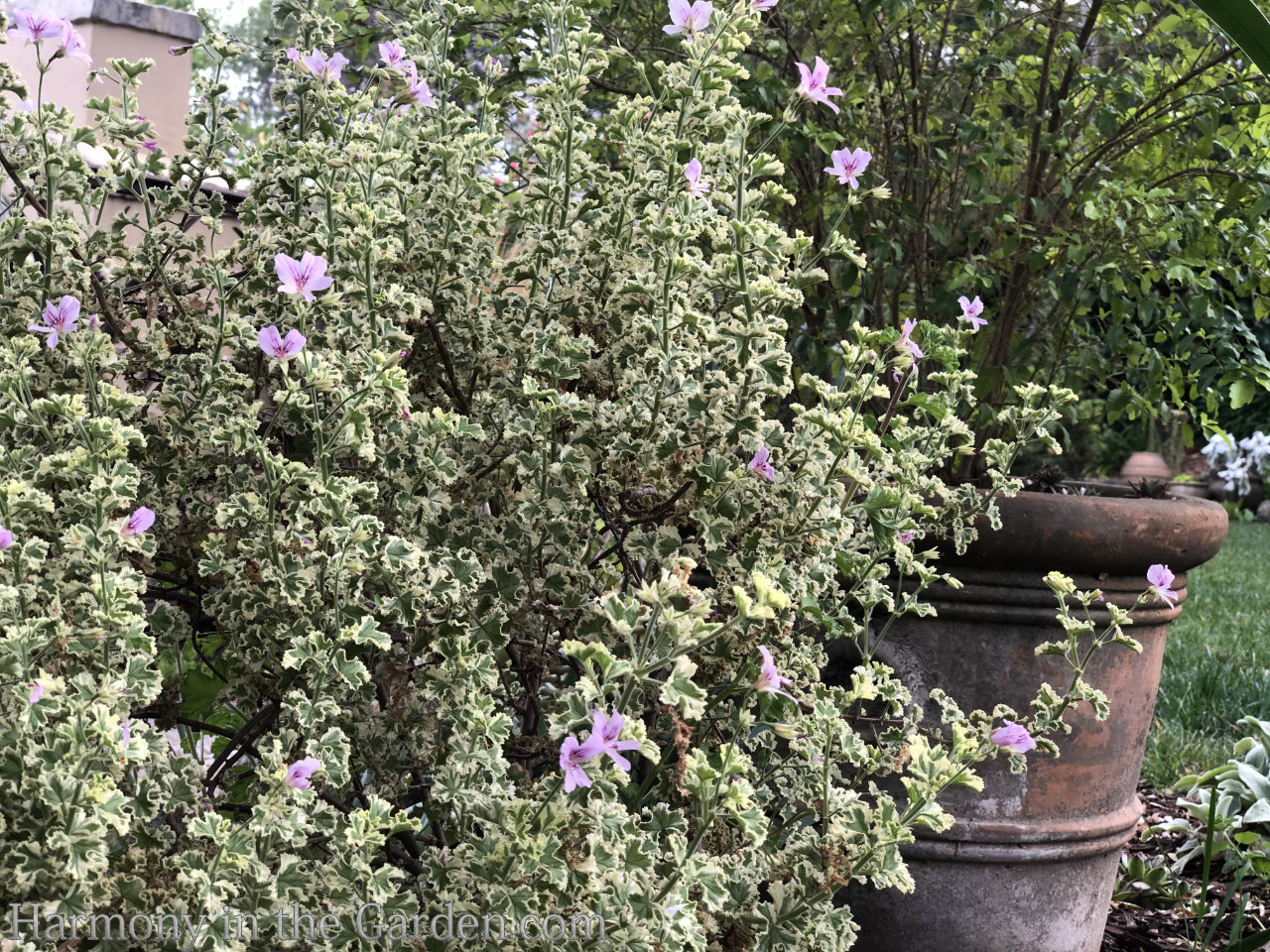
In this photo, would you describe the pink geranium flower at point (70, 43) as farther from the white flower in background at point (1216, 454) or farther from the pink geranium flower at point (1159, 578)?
the white flower in background at point (1216, 454)

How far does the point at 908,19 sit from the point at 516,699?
1.69m

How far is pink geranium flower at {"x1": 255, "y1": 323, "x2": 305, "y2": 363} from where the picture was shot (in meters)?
1.33

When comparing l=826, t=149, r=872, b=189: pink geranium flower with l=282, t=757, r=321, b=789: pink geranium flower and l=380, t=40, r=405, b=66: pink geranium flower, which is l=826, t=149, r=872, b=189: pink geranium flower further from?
l=282, t=757, r=321, b=789: pink geranium flower

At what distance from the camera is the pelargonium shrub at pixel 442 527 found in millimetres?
1198

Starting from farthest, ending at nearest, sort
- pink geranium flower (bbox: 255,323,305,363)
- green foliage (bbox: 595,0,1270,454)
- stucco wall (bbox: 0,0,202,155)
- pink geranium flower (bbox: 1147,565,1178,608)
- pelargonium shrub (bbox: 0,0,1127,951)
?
stucco wall (bbox: 0,0,202,155), green foliage (bbox: 595,0,1270,454), pink geranium flower (bbox: 1147,565,1178,608), pink geranium flower (bbox: 255,323,305,363), pelargonium shrub (bbox: 0,0,1127,951)

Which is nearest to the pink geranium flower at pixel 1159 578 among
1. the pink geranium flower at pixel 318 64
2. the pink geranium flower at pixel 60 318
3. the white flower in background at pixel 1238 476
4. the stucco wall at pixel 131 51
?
the pink geranium flower at pixel 318 64

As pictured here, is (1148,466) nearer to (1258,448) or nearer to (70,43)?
(1258,448)

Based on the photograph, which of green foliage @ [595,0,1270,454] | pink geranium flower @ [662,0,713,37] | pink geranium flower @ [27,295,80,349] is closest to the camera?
pink geranium flower @ [27,295,80,349]

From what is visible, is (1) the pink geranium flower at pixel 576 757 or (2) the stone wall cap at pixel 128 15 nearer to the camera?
(1) the pink geranium flower at pixel 576 757

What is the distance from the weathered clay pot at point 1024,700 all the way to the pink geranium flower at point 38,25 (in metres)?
1.61

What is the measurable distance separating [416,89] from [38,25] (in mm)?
509

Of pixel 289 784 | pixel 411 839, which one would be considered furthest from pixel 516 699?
pixel 289 784

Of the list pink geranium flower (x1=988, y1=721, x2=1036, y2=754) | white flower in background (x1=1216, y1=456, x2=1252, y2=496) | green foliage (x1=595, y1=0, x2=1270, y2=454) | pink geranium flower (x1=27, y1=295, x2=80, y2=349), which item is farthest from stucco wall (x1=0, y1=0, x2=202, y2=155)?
white flower in background (x1=1216, y1=456, x2=1252, y2=496)

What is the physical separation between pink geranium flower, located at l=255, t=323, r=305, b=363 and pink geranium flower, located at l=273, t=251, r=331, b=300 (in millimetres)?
70
